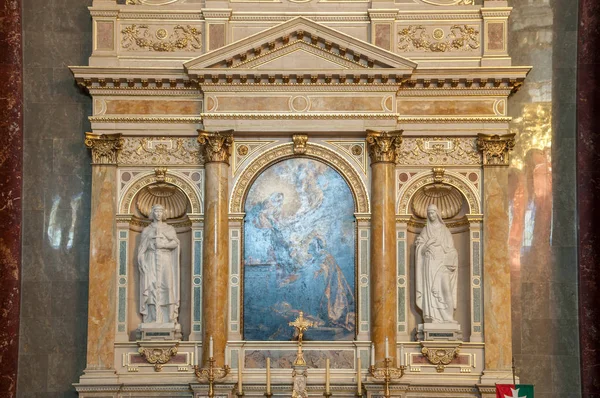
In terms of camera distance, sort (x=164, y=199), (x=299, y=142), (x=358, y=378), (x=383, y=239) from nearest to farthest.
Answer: (x=358, y=378)
(x=383, y=239)
(x=299, y=142)
(x=164, y=199)

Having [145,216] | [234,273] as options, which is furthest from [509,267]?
[145,216]

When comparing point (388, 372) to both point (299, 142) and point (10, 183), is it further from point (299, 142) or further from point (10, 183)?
point (10, 183)

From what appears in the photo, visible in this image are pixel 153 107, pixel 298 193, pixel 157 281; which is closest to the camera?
pixel 157 281

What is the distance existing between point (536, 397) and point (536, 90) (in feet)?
20.8

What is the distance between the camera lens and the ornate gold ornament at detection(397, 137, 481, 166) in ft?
75.5

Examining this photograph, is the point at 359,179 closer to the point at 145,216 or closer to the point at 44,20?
the point at 145,216

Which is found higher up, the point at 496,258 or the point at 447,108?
the point at 447,108

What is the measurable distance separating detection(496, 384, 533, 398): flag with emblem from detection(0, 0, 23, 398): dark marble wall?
31.9ft

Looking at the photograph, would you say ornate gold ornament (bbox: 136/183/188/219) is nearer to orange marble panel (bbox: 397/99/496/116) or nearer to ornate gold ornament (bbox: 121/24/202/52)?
ornate gold ornament (bbox: 121/24/202/52)

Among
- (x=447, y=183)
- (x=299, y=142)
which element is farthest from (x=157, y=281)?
(x=447, y=183)

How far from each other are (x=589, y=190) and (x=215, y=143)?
7.78 metres

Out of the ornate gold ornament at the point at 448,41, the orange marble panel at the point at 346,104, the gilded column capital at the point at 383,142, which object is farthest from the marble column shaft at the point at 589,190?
the orange marble panel at the point at 346,104

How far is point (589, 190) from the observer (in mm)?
23203

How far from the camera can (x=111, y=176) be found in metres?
22.9
